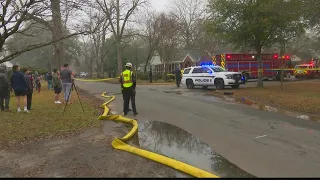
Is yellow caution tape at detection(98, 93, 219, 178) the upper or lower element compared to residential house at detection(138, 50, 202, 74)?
lower

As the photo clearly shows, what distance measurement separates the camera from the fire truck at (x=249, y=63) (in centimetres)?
2665

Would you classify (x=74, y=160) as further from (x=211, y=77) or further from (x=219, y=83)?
(x=211, y=77)

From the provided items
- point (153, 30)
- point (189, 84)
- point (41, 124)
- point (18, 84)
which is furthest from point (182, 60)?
point (41, 124)

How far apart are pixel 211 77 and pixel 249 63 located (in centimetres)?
727

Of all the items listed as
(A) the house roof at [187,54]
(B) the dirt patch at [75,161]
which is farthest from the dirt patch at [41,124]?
(A) the house roof at [187,54]

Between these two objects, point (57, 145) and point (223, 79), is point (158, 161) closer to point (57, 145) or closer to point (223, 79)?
point (57, 145)

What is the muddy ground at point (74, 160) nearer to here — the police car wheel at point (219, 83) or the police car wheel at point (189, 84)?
the police car wheel at point (219, 83)

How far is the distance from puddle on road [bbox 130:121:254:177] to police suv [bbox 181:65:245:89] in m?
12.1

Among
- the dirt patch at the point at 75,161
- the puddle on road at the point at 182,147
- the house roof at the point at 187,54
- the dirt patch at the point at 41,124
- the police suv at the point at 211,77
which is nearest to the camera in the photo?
the dirt patch at the point at 75,161

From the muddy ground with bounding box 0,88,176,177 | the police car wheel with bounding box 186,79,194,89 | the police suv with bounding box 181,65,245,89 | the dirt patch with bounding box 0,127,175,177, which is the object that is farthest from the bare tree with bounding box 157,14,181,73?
the dirt patch with bounding box 0,127,175,177

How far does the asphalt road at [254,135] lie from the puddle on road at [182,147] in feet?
0.66

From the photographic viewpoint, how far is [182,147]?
714 cm

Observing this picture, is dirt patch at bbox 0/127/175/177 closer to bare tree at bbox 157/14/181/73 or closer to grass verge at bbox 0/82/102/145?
grass verge at bbox 0/82/102/145

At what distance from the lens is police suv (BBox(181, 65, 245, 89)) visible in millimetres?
21234
